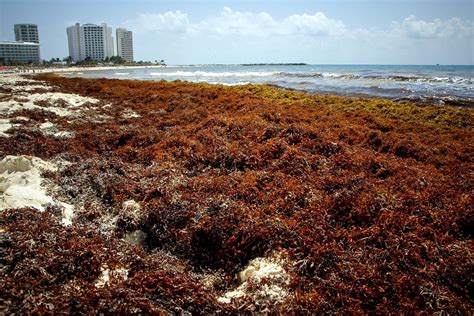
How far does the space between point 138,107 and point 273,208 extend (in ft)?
34.8

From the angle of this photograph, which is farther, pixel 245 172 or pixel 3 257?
pixel 245 172

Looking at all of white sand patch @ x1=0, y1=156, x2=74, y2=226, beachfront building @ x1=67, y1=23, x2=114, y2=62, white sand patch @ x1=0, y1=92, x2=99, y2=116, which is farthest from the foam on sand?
beachfront building @ x1=67, y1=23, x2=114, y2=62

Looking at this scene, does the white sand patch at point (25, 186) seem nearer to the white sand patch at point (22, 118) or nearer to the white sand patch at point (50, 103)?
the white sand patch at point (22, 118)

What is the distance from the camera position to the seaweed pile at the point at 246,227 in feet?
9.15

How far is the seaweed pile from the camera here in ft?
9.15

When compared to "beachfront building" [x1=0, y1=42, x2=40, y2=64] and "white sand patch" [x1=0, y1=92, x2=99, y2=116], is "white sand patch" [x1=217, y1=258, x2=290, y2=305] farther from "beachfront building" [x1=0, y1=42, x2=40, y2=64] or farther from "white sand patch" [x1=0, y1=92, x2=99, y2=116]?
"beachfront building" [x1=0, y1=42, x2=40, y2=64]

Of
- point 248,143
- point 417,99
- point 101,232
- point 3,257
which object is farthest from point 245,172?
point 417,99

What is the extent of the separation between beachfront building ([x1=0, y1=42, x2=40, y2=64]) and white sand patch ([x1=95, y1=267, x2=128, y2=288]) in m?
155

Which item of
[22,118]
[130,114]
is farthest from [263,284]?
[22,118]

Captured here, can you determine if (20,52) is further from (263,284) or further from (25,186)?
(263,284)

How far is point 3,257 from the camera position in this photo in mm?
2920

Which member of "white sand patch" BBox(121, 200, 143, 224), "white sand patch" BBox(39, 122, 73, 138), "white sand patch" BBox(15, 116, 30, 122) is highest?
"white sand patch" BBox(15, 116, 30, 122)

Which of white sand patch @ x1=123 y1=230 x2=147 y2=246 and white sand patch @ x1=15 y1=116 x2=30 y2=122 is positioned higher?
white sand patch @ x1=15 y1=116 x2=30 y2=122

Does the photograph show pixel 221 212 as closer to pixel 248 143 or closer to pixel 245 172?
pixel 245 172
